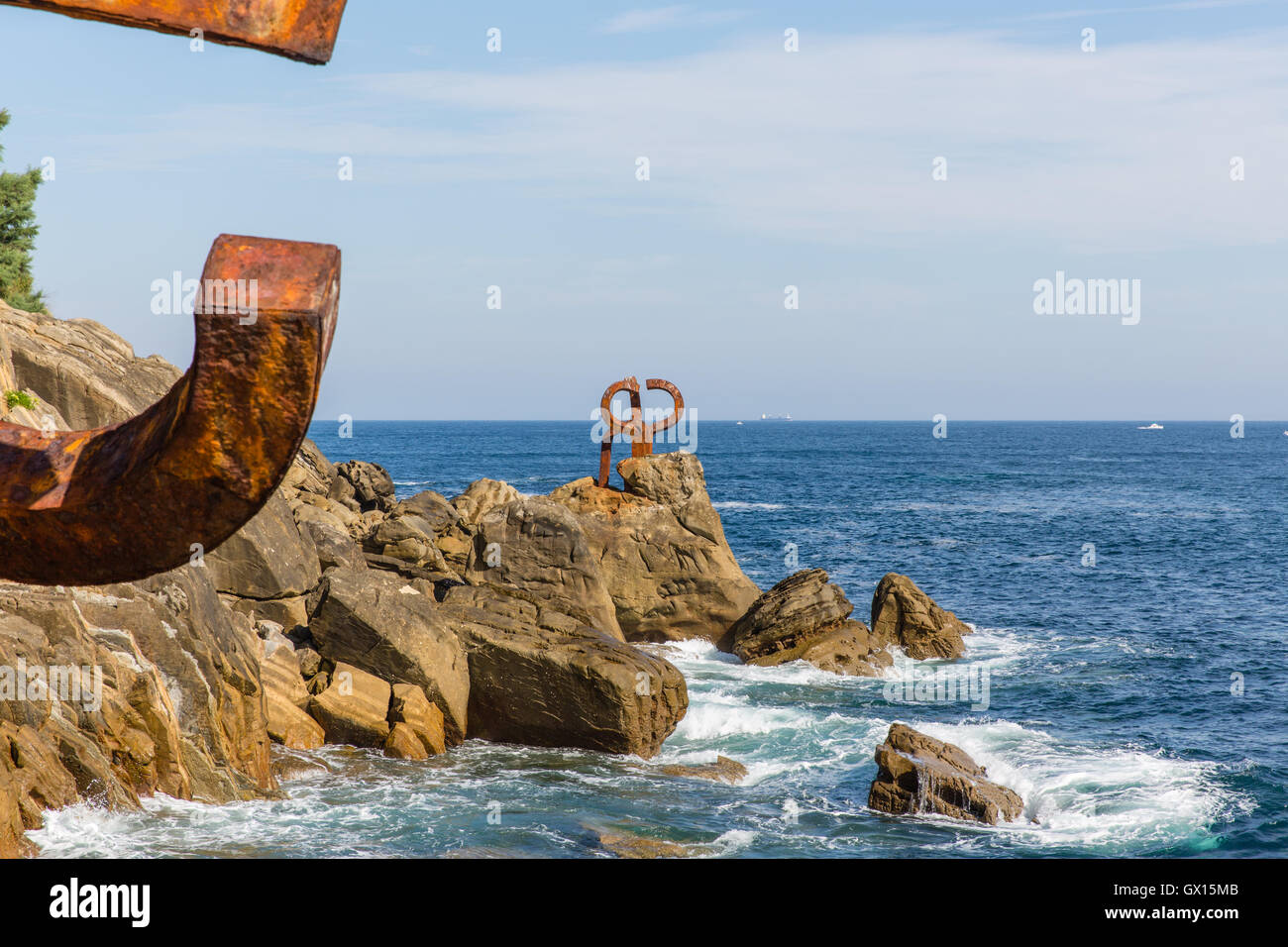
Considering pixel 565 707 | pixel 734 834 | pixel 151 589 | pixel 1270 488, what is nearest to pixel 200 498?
pixel 151 589

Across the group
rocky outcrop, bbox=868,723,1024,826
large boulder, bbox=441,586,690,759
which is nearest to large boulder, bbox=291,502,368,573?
large boulder, bbox=441,586,690,759

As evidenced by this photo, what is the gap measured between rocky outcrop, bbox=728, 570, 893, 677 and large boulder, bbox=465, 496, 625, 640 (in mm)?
3417

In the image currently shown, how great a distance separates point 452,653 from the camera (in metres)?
17.3

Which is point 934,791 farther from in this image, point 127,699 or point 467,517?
point 467,517

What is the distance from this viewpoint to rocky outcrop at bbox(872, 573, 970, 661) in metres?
27.0

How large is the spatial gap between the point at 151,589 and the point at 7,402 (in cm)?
306

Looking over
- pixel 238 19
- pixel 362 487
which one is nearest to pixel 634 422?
pixel 362 487

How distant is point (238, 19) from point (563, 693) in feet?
52.7

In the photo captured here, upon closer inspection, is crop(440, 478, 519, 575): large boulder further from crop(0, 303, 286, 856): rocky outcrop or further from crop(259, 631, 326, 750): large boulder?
crop(0, 303, 286, 856): rocky outcrop

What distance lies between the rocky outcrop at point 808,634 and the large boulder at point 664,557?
3.45 feet

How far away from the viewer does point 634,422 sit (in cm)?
2923

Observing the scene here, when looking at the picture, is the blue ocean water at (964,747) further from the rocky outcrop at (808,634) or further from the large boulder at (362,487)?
the large boulder at (362,487)

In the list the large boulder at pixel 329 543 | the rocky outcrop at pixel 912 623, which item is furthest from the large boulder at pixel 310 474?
the rocky outcrop at pixel 912 623

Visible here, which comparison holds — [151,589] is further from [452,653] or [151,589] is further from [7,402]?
[452,653]
